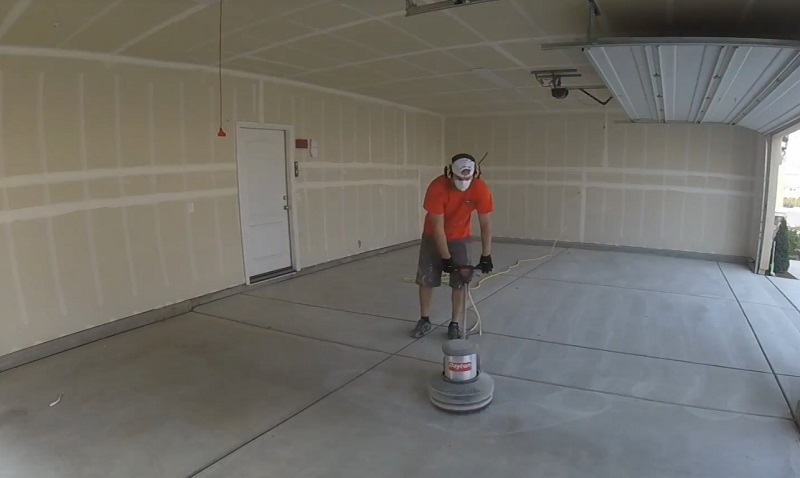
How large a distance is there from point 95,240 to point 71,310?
24.8 inches

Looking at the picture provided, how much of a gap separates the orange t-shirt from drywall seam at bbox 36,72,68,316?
10.1 ft

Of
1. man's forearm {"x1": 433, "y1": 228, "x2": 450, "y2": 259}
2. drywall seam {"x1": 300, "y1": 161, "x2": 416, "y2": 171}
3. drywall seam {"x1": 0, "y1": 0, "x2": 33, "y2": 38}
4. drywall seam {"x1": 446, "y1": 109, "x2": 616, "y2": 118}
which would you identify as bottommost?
man's forearm {"x1": 433, "y1": 228, "x2": 450, "y2": 259}

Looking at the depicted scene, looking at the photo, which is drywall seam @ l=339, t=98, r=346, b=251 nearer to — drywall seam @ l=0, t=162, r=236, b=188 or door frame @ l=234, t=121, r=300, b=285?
door frame @ l=234, t=121, r=300, b=285

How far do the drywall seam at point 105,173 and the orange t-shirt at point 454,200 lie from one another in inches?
110

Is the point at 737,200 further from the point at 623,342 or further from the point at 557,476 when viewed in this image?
the point at 557,476

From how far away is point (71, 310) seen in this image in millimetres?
4129

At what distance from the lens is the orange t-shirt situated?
3.76m

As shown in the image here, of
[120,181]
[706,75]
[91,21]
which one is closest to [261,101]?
[120,181]

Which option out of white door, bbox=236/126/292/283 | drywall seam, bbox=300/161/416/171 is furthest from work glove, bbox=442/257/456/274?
drywall seam, bbox=300/161/416/171

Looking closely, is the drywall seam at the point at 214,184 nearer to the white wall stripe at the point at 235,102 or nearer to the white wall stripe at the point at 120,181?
the white wall stripe at the point at 235,102

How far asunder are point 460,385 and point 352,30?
112 inches

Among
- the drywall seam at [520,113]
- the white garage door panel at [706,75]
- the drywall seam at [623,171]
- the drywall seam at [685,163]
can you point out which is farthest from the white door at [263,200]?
the drywall seam at [685,163]

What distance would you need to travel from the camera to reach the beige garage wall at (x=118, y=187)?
12.5 feet

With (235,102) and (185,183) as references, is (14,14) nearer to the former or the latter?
(185,183)
